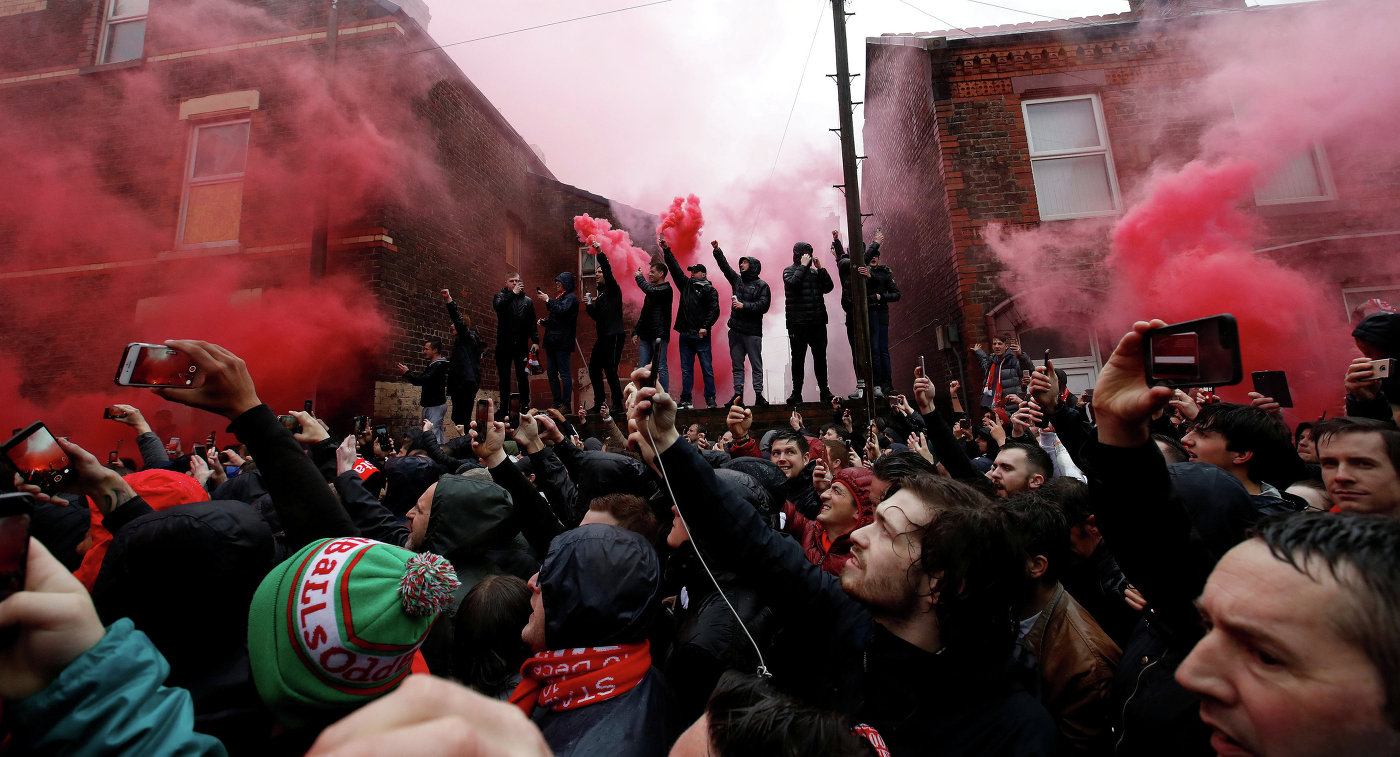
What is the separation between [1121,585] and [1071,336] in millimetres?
7983

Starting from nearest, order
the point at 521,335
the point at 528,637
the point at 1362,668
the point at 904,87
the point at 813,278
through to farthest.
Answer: the point at 1362,668 → the point at 528,637 → the point at 813,278 → the point at 521,335 → the point at 904,87

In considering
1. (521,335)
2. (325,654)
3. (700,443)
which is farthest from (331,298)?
(325,654)

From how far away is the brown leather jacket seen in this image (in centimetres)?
176

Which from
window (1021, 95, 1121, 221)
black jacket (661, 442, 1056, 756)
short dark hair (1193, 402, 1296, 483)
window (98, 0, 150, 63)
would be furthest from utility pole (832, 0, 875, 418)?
window (98, 0, 150, 63)

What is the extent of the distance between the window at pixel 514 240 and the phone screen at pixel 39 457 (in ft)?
39.2

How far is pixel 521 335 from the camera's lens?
8.99 m

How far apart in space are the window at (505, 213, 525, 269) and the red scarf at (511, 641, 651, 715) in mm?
12754

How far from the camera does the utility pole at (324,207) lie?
31.7ft

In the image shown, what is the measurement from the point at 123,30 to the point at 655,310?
1123cm

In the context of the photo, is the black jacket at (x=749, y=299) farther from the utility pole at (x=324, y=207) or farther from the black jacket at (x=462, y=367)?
the utility pole at (x=324, y=207)

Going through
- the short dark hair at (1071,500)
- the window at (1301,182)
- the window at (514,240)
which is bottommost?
the short dark hair at (1071,500)

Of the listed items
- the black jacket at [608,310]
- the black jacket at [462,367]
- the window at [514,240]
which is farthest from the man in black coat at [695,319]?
the window at [514,240]

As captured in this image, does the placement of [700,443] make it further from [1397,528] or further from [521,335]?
[1397,528]

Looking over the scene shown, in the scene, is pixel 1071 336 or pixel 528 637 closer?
pixel 528 637
